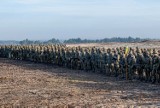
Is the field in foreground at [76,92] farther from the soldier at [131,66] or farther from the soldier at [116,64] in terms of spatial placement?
the soldier at [116,64]

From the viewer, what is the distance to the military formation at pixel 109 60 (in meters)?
24.2

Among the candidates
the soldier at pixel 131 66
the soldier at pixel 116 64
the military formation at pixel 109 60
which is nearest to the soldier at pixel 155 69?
the military formation at pixel 109 60

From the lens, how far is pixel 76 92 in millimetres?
19359

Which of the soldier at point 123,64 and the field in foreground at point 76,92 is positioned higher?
the soldier at point 123,64

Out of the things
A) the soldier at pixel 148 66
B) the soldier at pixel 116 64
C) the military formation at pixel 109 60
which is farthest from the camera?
the soldier at pixel 116 64

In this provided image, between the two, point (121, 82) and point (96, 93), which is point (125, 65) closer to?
point (121, 82)

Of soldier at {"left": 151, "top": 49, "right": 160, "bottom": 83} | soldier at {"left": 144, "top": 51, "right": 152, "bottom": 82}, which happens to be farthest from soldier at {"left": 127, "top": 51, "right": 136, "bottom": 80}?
soldier at {"left": 151, "top": 49, "right": 160, "bottom": 83}

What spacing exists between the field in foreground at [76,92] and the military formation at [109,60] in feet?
3.68

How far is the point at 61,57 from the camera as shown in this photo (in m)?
35.1

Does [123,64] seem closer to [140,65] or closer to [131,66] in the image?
[131,66]

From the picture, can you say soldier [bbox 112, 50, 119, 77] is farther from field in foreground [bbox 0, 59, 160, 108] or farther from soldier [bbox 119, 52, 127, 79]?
field in foreground [bbox 0, 59, 160, 108]

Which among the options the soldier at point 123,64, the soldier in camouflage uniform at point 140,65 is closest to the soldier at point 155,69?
the soldier in camouflage uniform at point 140,65

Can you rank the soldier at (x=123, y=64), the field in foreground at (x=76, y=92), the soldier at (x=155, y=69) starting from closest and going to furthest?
1. the field in foreground at (x=76, y=92)
2. the soldier at (x=155, y=69)
3. the soldier at (x=123, y=64)

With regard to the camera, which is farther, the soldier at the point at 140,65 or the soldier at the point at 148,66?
the soldier at the point at 140,65
